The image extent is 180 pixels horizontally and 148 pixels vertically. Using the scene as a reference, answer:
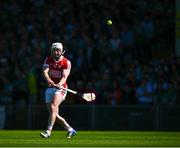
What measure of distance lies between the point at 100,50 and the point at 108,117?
3331 millimetres

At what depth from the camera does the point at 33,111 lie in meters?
29.5

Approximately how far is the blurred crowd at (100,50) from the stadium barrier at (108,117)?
0.63m

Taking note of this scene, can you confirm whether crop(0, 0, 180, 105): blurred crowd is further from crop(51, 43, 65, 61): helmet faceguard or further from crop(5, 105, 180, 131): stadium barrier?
crop(51, 43, 65, 61): helmet faceguard

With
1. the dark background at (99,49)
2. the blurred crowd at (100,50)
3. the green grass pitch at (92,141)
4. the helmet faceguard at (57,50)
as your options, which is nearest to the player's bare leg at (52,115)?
the green grass pitch at (92,141)

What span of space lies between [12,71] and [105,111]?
463 cm

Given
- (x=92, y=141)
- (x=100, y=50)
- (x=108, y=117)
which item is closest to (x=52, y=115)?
(x=92, y=141)

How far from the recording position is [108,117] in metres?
29.1

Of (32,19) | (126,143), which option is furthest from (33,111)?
(126,143)

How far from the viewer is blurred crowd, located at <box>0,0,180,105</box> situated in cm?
2983

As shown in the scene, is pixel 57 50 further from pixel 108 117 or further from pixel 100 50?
pixel 100 50

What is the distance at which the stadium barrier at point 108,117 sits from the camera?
2867 cm

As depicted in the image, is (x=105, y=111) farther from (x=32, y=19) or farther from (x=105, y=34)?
(x=32, y=19)

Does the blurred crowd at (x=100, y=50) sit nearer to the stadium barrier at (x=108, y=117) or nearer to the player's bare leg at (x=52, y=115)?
the stadium barrier at (x=108, y=117)

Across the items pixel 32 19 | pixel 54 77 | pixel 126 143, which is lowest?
pixel 126 143
